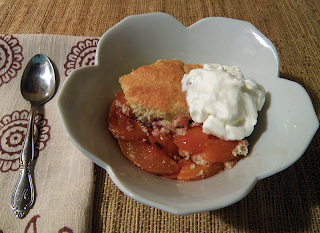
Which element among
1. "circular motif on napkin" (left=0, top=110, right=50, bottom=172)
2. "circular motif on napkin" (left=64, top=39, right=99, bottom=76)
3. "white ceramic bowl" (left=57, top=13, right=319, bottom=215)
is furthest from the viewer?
"circular motif on napkin" (left=64, top=39, right=99, bottom=76)

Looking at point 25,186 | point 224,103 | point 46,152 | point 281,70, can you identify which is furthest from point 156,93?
point 281,70

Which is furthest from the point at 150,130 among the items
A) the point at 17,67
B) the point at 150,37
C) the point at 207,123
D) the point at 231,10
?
the point at 231,10

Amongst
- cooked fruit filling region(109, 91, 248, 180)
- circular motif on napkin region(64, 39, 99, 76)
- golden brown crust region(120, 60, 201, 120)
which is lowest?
cooked fruit filling region(109, 91, 248, 180)

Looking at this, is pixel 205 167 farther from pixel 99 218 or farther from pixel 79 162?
pixel 79 162

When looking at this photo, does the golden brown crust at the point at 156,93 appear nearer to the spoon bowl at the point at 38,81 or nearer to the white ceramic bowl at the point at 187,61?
the white ceramic bowl at the point at 187,61

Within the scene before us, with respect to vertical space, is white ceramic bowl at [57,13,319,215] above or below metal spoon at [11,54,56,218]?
above

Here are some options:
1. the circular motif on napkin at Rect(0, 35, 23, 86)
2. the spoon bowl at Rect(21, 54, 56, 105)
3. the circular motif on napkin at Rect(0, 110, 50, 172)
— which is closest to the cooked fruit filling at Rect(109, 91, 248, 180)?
the circular motif on napkin at Rect(0, 110, 50, 172)

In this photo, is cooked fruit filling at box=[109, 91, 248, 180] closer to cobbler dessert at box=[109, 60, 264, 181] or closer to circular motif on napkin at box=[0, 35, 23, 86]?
cobbler dessert at box=[109, 60, 264, 181]
